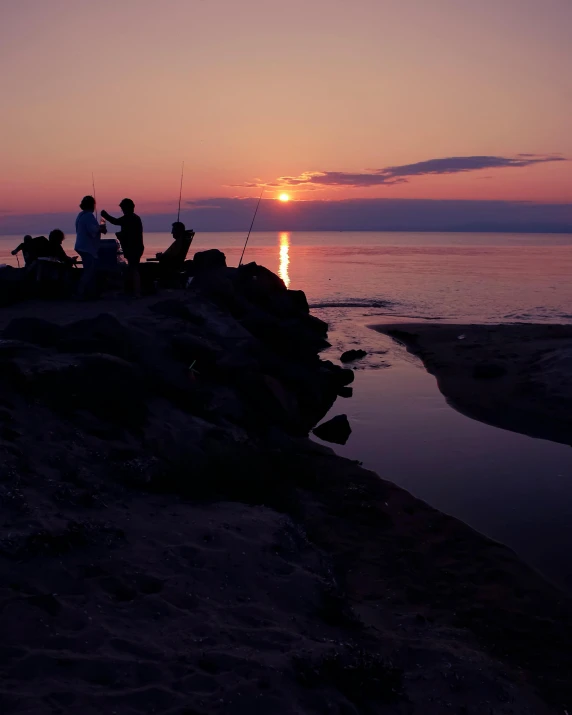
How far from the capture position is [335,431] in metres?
11.3

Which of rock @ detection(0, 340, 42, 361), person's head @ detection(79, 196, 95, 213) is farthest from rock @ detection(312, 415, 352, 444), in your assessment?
person's head @ detection(79, 196, 95, 213)

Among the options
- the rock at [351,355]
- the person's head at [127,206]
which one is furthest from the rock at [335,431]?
the rock at [351,355]

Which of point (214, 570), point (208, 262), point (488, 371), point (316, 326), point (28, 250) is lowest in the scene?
point (488, 371)

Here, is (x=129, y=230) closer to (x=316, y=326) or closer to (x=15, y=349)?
(x=15, y=349)

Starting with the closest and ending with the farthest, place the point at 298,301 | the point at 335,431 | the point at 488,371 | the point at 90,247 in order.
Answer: the point at 335,431 → the point at 90,247 → the point at 488,371 → the point at 298,301

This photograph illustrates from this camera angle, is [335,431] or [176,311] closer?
[335,431]

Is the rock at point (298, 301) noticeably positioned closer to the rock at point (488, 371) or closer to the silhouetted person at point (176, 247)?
the silhouetted person at point (176, 247)

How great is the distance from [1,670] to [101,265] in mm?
12743

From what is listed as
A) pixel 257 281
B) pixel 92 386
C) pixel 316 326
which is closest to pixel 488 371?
pixel 316 326

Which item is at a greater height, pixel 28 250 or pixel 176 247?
pixel 176 247

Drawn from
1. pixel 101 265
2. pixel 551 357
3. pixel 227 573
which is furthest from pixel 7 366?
pixel 551 357

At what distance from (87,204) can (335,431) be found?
680cm

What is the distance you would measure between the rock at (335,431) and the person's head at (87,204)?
654cm

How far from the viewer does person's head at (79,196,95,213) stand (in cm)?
1276
